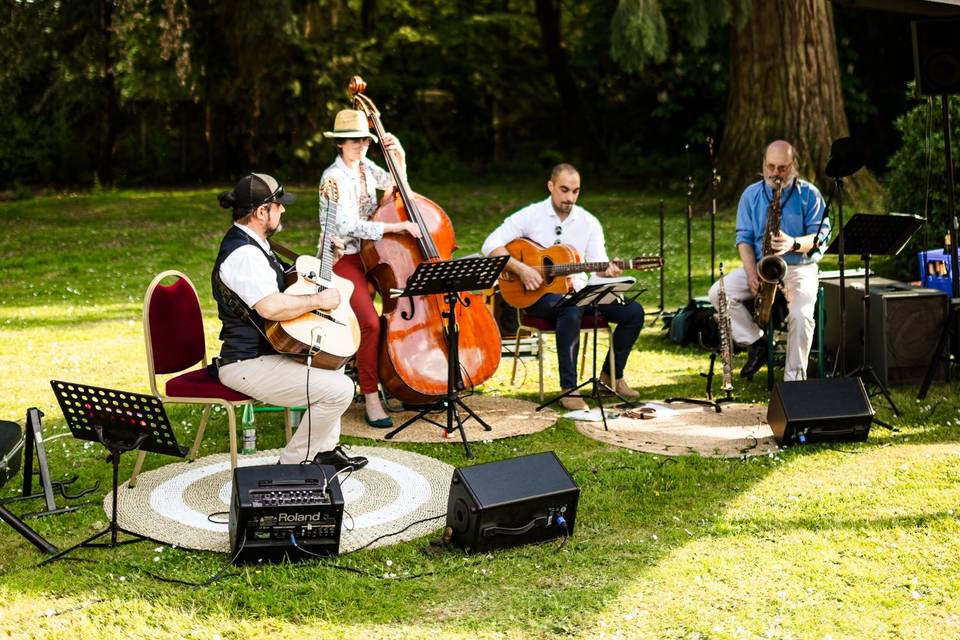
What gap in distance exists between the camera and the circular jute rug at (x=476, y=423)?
6629 mm

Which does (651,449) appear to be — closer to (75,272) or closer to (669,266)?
(669,266)

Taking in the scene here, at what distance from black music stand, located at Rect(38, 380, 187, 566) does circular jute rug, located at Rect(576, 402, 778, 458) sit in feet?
9.60

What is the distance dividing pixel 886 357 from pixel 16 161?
19861mm

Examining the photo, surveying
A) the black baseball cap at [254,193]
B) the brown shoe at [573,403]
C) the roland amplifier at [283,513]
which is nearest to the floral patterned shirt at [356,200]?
the black baseball cap at [254,193]

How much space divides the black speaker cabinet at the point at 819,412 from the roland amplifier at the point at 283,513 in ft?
9.60

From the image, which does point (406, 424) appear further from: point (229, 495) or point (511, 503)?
point (511, 503)

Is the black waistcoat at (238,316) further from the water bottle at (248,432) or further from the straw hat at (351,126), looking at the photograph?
the straw hat at (351,126)

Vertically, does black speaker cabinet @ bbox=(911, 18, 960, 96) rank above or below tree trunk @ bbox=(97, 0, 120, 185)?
below

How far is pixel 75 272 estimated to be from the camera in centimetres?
1348

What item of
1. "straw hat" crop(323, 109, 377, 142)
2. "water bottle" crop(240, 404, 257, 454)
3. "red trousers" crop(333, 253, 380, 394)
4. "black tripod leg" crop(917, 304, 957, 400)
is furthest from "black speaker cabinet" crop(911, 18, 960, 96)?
"water bottle" crop(240, 404, 257, 454)

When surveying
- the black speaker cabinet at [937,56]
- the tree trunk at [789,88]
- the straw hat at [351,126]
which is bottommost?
the straw hat at [351,126]

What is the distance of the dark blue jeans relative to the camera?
24.0ft

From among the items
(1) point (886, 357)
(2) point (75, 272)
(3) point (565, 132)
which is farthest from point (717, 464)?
(3) point (565, 132)

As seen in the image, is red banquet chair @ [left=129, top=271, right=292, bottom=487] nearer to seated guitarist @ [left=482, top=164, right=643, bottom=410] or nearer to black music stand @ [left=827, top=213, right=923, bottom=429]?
seated guitarist @ [left=482, top=164, right=643, bottom=410]
